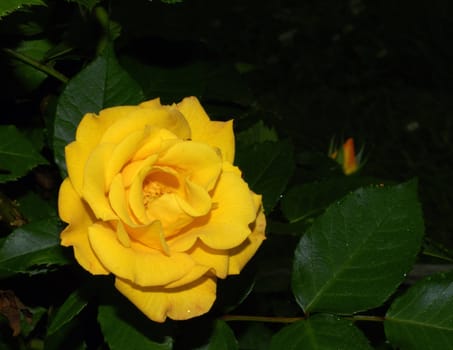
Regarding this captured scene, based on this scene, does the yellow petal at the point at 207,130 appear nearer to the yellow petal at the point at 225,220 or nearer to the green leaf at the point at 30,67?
the yellow petal at the point at 225,220

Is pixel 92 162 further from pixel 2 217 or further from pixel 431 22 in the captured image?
pixel 431 22

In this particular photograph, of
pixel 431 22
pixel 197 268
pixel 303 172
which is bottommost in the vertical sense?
pixel 431 22

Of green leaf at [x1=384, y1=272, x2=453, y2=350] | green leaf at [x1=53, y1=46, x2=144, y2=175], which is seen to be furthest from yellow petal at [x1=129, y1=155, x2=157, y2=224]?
green leaf at [x1=384, y1=272, x2=453, y2=350]

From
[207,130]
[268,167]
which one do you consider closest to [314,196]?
[268,167]

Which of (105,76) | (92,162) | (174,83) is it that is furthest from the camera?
(174,83)

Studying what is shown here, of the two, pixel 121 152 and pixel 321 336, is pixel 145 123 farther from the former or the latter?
pixel 321 336

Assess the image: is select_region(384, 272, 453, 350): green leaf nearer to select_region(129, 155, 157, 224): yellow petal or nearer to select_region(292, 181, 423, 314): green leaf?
select_region(292, 181, 423, 314): green leaf

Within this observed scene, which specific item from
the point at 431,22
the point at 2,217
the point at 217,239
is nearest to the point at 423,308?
the point at 217,239
